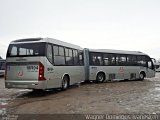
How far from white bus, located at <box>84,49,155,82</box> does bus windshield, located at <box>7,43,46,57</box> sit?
713 cm

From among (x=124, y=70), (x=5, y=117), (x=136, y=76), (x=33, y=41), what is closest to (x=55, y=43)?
(x=33, y=41)

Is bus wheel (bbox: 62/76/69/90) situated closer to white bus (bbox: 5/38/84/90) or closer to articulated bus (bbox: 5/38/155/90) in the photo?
articulated bus (bbox: 5/38/155/90)

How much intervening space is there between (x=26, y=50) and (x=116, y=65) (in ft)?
34.5

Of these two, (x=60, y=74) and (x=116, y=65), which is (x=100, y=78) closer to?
(x=116, y=65)

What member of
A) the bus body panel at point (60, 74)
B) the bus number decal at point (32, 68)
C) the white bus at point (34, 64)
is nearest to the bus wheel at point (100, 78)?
the bus body panel at point (60, 74)

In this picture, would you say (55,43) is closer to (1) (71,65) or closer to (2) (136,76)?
(1) (71,65)

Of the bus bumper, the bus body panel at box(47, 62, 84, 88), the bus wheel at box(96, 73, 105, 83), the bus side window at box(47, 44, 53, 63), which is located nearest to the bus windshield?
the bus side window at box(47, 44, 53, 63)

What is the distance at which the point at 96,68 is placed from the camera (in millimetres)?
18141

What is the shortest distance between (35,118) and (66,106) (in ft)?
6.29

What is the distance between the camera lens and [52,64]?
37.6 feet

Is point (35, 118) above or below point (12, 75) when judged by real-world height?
below

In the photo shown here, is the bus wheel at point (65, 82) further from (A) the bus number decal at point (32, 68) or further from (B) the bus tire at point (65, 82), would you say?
(A) the bus number decal at point (32, 68)

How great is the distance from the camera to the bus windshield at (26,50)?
10.8m

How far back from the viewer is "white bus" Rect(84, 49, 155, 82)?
17.9m
